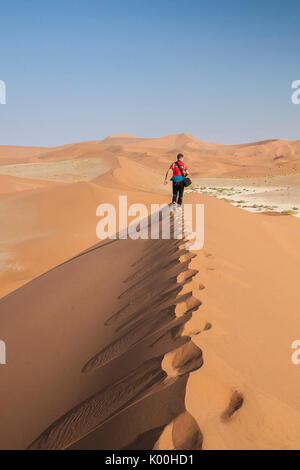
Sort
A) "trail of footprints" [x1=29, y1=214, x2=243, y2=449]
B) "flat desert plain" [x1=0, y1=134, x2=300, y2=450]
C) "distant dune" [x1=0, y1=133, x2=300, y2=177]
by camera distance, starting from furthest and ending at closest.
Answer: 1. "distant dune" [x1=0, y1=133, x2=300, y2=177]
2. "trail of footprints" [x1=29, y1=214, x2=243, y2=449]
3. "flat desert plain" [x1=0, y1=134, x2=300, y2=450]

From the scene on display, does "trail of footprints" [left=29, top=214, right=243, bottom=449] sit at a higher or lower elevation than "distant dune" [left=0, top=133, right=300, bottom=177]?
lower

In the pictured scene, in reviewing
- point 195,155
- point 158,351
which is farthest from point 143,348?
point 195,155

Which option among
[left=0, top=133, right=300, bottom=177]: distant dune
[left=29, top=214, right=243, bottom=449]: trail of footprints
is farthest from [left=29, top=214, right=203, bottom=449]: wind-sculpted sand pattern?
[left=0, top=133, right=300, bottom=177]: distant dune

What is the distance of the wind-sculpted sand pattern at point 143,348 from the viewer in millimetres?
1790

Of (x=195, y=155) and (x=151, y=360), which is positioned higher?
(x=195, y=155)

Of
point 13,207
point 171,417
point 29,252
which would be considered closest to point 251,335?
point 171,417

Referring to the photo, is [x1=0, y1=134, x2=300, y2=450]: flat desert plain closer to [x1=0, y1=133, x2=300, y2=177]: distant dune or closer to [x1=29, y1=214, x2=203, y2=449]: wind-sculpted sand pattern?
[x1=29, y1=214, x2=203, y2=449]: wind-sculpted sand pattern

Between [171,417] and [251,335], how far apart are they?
119cm

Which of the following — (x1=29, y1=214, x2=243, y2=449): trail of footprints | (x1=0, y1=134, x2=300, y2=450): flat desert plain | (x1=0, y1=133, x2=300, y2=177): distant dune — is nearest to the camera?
(x1=0, y1=134, x2=300, y2=450): flat desert plain

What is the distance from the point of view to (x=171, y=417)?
154 centimetres

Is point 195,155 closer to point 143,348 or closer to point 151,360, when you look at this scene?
point 143,348

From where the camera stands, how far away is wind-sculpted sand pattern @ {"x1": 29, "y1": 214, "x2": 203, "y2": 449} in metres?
1.79

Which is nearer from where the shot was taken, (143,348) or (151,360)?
(151,360)

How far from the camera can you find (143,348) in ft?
7.41
